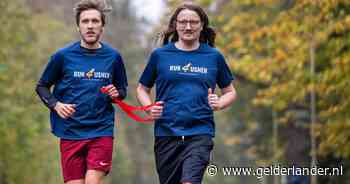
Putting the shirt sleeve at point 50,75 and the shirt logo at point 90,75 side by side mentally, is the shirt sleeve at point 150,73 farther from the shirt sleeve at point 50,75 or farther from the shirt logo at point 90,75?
the shirt sleeve at point 50,75

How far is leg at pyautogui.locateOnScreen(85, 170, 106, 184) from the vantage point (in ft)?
27.8

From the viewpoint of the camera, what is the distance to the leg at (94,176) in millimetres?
8461

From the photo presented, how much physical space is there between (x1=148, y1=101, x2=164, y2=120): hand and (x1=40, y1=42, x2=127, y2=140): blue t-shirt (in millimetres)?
400

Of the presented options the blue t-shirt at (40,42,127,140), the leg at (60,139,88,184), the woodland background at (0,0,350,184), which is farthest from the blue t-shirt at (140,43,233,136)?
the woodland background at (0,0,350,184)

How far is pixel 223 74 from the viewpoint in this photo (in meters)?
8.99

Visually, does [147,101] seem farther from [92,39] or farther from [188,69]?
[92,39]

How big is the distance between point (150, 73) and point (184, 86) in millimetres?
483

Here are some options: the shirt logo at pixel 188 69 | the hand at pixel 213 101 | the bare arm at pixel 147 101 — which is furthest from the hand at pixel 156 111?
the hand at pixel 213 101

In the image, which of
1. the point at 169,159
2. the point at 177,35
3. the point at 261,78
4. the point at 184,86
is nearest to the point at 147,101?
the point at 184,86

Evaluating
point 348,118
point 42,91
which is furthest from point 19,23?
point 42,91

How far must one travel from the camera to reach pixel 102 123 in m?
8.55

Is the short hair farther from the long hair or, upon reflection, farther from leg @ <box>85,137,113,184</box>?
leg @ <box>85,137,113,184</box>

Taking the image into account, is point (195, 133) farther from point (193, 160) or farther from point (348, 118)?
point (348, 118)

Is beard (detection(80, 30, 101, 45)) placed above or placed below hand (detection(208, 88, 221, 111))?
above
